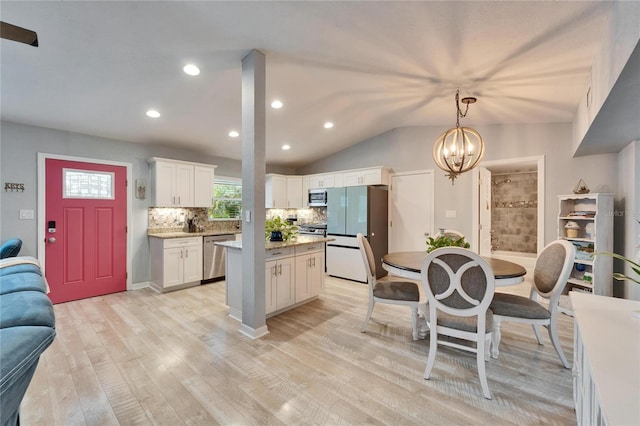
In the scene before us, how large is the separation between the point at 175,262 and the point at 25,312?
10.8ft

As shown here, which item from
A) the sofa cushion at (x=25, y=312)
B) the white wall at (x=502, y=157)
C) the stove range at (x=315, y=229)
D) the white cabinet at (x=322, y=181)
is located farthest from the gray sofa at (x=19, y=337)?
the white wall at (x=502, y=157)

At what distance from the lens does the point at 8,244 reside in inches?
106

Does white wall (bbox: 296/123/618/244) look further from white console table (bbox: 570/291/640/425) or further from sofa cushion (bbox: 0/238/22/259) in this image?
sofa cushion (bbox: 0/238/22/259)

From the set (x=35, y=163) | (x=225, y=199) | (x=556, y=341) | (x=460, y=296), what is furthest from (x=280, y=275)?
(x=35, y=163)

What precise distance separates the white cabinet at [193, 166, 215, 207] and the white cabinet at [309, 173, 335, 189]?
2073 millimetres

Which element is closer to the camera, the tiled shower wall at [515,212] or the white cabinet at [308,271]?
the white cabinet at [308,271]

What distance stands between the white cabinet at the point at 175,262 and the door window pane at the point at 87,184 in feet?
3.20

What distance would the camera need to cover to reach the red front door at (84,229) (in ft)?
12.0

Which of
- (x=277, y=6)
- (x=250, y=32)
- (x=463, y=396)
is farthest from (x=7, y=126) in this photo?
(x=463, y=396)

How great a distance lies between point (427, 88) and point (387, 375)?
10.4 feet

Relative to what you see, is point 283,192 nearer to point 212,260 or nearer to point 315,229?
point 315,229

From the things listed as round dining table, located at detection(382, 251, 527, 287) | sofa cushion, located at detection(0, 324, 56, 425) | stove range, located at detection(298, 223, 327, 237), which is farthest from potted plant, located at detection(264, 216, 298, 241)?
sofa cushion, located at detection(0, 324, 56, 425)

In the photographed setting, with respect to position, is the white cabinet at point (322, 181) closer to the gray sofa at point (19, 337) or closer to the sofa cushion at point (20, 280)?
the sofa cushion at point (20, 280)

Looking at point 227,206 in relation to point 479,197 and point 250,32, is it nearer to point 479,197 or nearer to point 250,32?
point 250,32
